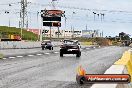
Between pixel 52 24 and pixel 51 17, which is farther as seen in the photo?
pixel 51 17

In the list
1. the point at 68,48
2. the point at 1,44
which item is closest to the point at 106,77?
the point at 68,48

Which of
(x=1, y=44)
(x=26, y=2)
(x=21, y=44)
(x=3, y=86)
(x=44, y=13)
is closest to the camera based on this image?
(x=3, y=86)

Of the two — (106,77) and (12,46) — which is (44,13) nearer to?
(12,46)

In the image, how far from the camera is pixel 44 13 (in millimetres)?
127562

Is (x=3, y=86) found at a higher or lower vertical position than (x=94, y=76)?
lower

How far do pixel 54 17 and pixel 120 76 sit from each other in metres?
122

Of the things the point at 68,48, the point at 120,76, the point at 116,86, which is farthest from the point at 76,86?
the point at 68,48

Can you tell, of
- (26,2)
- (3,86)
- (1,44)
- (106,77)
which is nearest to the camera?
(106,77)

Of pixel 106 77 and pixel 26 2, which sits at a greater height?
pixel 26 2

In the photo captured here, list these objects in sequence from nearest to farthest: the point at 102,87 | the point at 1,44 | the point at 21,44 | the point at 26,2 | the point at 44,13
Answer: the point at 102,87
the point at 1,44
the point at 21,44
the point at 26,2
the point at 44,13

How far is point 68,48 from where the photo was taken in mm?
37344

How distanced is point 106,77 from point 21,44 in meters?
62.4

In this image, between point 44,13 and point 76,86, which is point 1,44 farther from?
point 44,13

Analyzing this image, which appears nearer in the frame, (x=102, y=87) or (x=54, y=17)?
(x=102, y=87)
